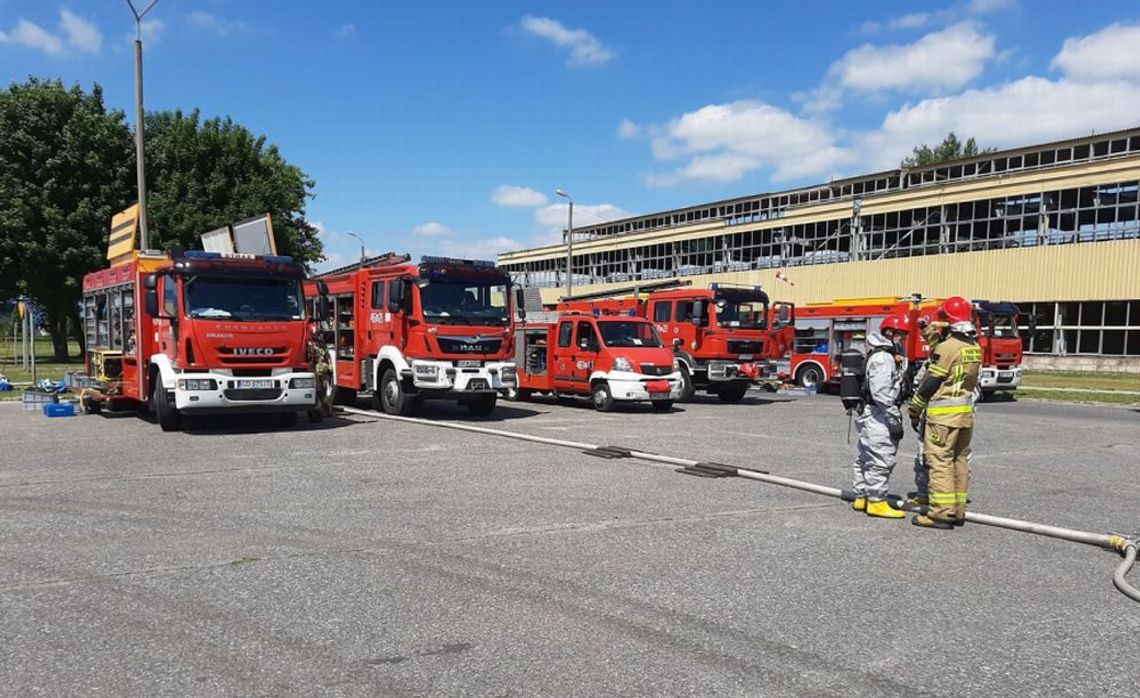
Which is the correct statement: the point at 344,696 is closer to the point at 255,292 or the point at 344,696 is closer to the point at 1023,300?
the point at 255,292

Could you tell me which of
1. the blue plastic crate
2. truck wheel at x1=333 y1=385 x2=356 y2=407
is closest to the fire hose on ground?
truck wheel at x1=333 y1=385 x2=356 y2=407

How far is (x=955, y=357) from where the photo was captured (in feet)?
22.9

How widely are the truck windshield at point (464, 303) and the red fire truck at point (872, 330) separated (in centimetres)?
856

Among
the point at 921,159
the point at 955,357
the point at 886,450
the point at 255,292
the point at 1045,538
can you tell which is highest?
the point at 921,159

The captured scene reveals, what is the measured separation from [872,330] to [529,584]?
62.1ft

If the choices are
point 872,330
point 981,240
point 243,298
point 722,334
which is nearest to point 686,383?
point 722,334

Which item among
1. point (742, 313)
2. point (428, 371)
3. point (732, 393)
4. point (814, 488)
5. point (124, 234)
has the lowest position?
point (732, 393)

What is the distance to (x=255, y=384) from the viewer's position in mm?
12320

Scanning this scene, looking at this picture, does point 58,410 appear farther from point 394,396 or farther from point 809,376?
point 809,376

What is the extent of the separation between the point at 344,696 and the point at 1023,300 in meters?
36.0

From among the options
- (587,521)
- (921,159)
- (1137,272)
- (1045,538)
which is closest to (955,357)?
(1045,538)

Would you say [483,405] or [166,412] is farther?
[483,405]

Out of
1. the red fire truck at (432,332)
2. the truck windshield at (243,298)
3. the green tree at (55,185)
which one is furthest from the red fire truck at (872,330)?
the green tree at (55,185)

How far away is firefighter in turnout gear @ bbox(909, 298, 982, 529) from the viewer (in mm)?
6891
